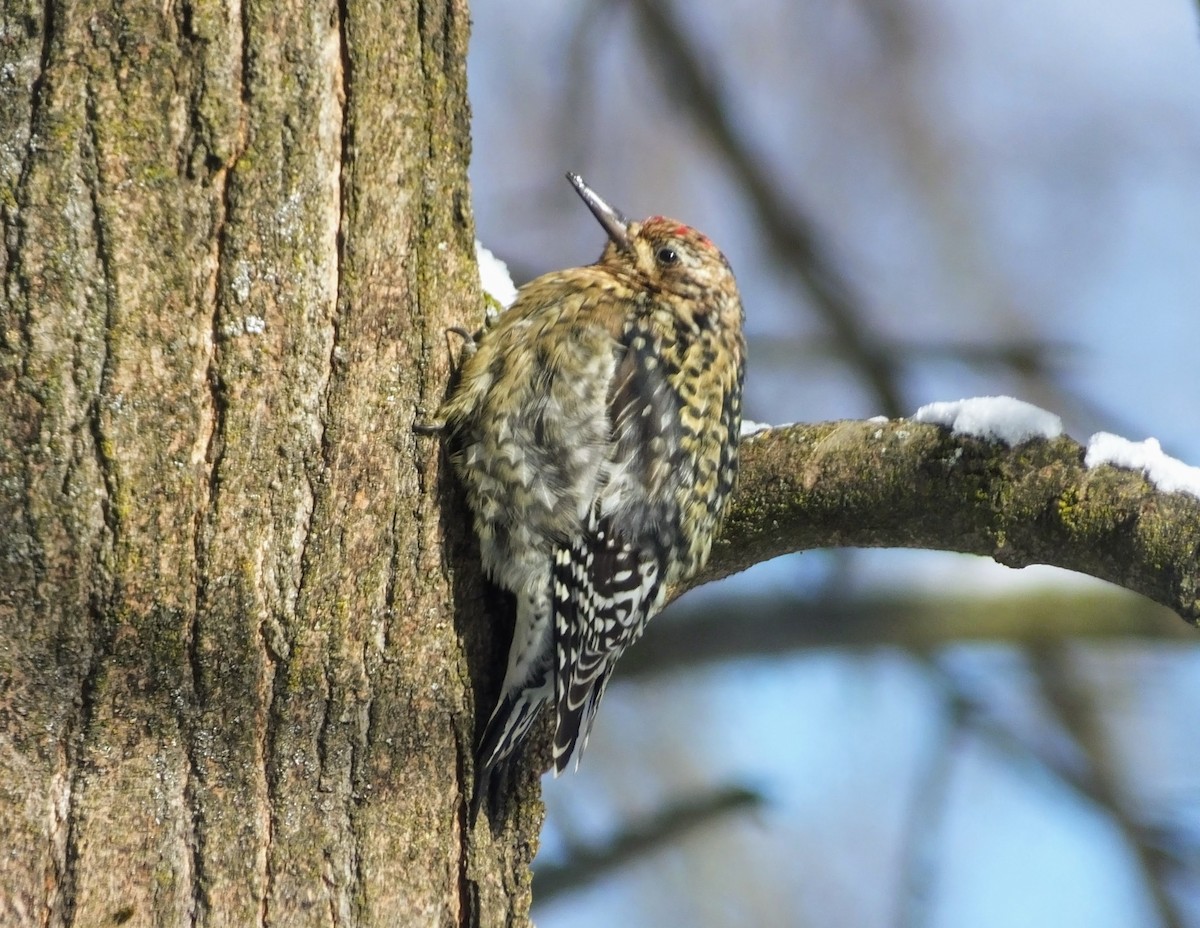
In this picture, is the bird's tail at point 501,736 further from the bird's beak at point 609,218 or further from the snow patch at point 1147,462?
the bird's beak at point 609,218

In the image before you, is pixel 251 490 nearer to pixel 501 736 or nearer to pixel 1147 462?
pixel 501 736

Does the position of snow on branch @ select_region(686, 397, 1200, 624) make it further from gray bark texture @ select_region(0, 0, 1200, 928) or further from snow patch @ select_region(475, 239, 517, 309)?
snow patch @ select_region(475, 239, 517, 309)

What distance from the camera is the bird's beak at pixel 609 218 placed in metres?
3.48

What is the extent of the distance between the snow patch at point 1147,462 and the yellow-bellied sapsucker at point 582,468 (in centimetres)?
84

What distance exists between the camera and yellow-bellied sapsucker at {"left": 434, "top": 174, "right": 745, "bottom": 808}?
259cm

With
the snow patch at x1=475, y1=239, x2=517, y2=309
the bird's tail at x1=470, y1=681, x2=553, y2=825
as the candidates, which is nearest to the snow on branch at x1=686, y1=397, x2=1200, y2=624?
the bird's tail at x1=470, y1=681, x2=553, y2=825

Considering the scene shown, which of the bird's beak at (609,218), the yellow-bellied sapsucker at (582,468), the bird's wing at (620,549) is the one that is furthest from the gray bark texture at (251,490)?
the bird's beak at (609,218)

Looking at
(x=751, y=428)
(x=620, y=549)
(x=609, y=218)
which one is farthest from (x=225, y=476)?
(x=609, y=218)

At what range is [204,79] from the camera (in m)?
2.04

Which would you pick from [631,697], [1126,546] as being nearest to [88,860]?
[1126,546]

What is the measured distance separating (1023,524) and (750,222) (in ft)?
11.3

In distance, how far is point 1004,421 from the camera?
8.06 feet

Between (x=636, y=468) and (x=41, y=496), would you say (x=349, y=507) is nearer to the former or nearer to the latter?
(x=41, y=496)

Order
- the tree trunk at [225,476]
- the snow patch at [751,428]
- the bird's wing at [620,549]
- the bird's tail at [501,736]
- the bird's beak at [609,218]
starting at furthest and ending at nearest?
the bird's beak at [609,218] → the snow patch at [751,428] → the bird's wing at [620,549] → the bird's tail at [501,736] → the tree trunk at [225,476]
